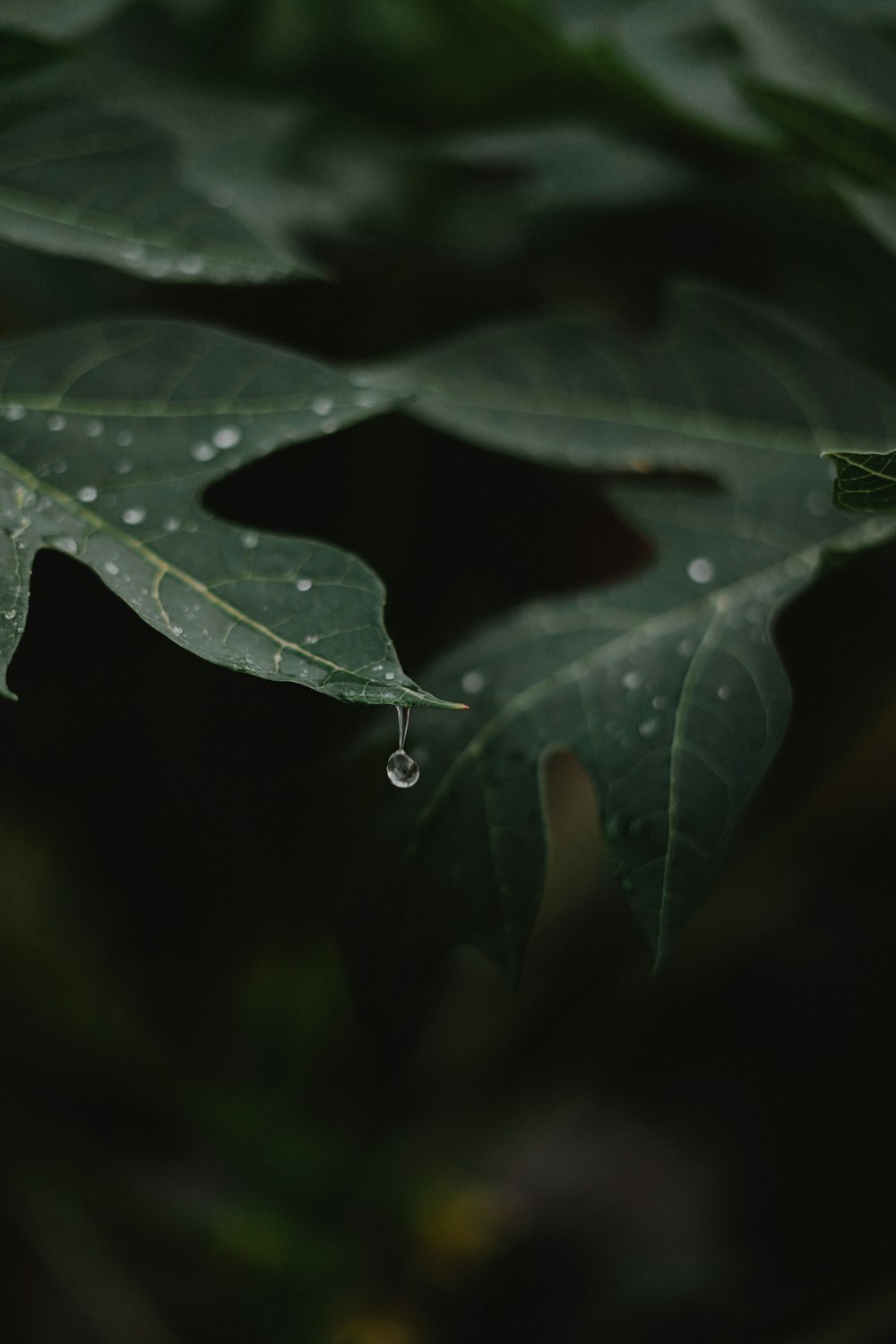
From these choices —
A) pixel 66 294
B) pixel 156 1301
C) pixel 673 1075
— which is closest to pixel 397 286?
pixel 66 294

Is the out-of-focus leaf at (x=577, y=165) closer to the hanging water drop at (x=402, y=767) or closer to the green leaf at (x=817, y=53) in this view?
the green leaf at (x=817, y=53)

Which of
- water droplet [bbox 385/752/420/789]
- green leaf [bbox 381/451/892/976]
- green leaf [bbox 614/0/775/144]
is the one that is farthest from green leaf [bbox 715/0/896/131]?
water droplet [bbox 385/752/420/789]

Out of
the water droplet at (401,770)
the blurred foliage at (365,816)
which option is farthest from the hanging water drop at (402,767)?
the blurred foliage at (365,816)

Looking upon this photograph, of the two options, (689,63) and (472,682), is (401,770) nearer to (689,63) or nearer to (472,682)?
(472,682)

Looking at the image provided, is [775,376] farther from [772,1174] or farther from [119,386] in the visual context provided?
[772,1174]

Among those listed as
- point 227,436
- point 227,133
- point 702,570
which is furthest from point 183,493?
point 227,133

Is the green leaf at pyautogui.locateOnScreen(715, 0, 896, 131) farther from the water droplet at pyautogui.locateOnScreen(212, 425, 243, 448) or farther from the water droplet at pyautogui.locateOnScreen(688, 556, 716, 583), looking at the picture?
the water droplet at pyautogui.locateOnScreen(212, 425, 243, 448)

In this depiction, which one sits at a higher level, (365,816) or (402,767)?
(402,767)
